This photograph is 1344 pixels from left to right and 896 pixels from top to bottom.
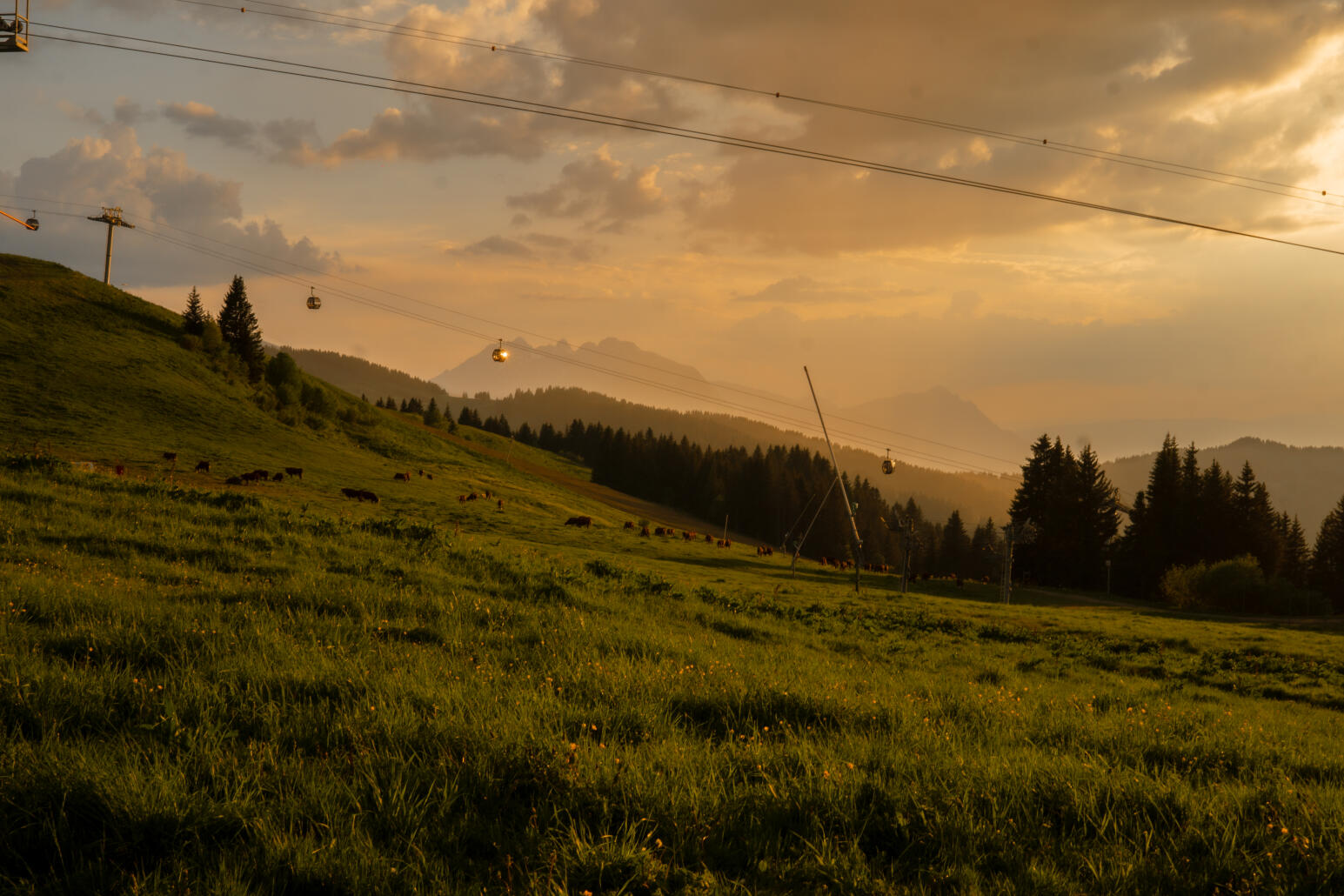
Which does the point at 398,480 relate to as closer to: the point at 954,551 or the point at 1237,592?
the point at 1237,592

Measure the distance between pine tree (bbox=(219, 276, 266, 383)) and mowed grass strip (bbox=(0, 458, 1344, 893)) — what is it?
98272mm

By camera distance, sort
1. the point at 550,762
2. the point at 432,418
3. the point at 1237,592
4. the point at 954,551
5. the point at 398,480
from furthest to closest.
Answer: the point at 432,418
the point at 954,551
the point at 1237,592
the point at 398,480
the point at 550,762

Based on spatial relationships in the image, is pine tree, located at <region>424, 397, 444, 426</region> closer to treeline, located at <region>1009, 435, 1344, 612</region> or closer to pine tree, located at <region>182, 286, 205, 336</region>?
pine tree, located at <region>182, 286, 205, 336</region>

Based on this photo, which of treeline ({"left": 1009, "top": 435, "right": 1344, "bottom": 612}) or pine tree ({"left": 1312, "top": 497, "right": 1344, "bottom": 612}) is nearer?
pine tree ({"left": 1312, "top": 497, "right": 1344, "bottom": 612})

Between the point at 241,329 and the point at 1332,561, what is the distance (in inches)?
5543

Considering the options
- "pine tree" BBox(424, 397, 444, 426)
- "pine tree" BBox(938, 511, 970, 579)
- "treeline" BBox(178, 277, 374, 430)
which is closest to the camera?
"treeline" BBox(178, 277, 374, 430)

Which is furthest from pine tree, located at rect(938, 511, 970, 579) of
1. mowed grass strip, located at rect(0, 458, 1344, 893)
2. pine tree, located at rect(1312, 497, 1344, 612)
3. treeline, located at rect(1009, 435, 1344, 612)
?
mowed grass strip, located at rect(0, 458, 1344, 893)

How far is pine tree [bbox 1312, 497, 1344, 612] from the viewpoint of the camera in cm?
9056

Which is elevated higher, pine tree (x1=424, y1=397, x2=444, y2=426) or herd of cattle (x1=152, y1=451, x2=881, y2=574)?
pine tree (x1=424, y1=397, x2=444, y2=426)

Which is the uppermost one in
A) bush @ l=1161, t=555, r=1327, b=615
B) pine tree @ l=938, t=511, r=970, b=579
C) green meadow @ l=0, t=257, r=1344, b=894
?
green meadow @ l=0, t=257, r=1344, b=894

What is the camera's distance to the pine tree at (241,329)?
99.7 m

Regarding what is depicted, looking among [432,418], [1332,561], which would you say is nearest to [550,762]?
[1332,561]

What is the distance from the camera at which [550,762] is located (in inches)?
222

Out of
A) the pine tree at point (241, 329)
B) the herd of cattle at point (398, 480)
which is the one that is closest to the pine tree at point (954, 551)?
the herd of cattle at point (398, 480)
